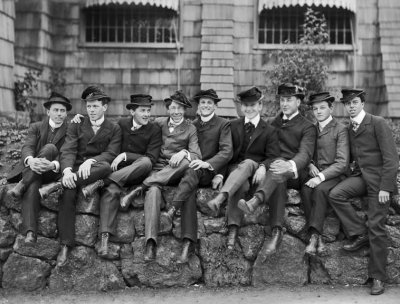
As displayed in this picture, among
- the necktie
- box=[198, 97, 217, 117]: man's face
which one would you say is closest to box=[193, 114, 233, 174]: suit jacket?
box=[198, 97, 217, 117]: man's face

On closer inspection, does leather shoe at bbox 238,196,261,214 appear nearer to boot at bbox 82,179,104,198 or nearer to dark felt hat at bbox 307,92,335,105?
dark felt hat at bbox 307,92,335,105

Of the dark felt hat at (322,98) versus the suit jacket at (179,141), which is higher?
the dark felt hat at (322,98)

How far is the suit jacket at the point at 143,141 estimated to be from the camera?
24.0ft

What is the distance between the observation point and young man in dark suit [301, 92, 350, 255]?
6.73 metres

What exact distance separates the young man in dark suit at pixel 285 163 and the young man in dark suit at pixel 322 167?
0.47 ft

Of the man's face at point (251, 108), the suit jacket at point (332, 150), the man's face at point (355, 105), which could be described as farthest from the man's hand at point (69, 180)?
the man's face at point (355, 105)

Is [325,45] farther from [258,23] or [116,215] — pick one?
[116,215]

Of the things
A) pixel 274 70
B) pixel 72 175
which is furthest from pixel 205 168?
pixel 274 70

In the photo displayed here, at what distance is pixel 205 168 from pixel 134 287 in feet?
5.33

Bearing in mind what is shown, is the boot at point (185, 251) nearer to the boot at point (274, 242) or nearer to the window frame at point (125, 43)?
the boot at point (274, 242)

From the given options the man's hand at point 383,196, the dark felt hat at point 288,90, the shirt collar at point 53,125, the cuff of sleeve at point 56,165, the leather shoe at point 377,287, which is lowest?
the leather shoe at point 377,287

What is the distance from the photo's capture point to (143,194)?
7016mm

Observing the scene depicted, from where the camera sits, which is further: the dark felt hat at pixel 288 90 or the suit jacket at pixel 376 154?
the dark felt hat at pixel 288 90

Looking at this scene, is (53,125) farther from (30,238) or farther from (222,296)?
(222,296)
